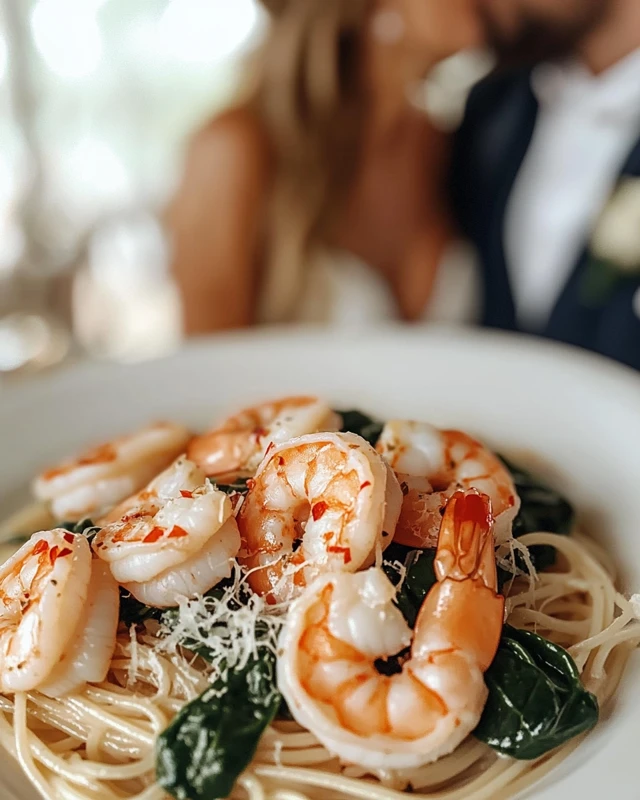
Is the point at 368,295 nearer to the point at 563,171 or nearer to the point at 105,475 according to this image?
the point at 563,171

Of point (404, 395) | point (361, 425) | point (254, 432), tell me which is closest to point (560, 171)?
point (404, 395)

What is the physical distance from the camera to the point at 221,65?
6.26 meters

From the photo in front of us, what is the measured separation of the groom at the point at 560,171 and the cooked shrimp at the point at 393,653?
2.16 m

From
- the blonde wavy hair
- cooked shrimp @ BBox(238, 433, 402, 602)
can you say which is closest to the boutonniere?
the blonde wavy hair

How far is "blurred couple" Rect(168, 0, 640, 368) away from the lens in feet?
11.1

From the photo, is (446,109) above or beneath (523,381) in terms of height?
above

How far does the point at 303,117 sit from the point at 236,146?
351mm

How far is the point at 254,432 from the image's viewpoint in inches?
71.3

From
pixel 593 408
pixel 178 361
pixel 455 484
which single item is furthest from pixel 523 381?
pixel 178 361

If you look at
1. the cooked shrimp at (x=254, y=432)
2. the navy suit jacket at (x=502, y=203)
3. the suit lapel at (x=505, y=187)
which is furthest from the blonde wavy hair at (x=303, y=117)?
the cooked shrimp at (x=254, y=432)

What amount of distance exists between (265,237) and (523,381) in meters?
1.91

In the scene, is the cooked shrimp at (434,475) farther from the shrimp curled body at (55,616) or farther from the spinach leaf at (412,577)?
the shrimp curled body at (55,616)

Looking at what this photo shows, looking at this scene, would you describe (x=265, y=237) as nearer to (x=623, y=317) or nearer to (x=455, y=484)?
(x=623, y=317)

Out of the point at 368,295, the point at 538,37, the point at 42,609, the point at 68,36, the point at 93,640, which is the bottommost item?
the point at 368,295
